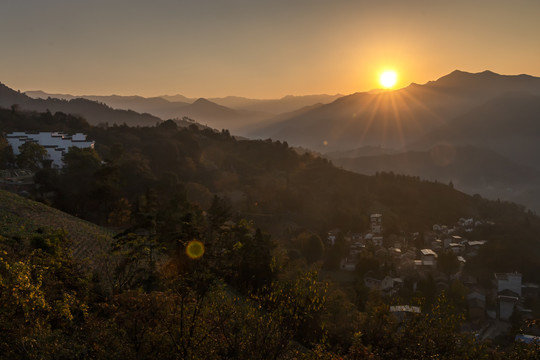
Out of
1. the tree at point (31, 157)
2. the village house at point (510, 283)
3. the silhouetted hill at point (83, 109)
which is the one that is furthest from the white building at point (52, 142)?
the silhouetted hill at point (83, 109)

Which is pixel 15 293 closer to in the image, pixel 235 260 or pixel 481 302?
pixel 235 260

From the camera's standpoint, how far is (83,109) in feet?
541

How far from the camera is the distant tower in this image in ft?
196

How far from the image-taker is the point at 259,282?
23594 mm

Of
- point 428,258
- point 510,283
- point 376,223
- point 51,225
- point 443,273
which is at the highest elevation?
point 51,225

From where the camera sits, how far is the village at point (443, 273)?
3919cm

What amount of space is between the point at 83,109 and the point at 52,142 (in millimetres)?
128746

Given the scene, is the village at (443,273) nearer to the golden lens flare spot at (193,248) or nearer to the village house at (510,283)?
the village house at (510,283)

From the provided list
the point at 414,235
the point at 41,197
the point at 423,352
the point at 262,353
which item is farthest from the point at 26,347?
the point at 414,235

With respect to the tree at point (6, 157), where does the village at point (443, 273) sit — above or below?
below

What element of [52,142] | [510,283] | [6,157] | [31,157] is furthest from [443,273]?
[52,142]

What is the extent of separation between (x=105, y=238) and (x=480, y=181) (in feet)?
613

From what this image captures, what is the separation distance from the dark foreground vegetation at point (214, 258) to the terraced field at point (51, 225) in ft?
0.67

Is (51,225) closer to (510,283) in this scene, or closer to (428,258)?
(428,258)
